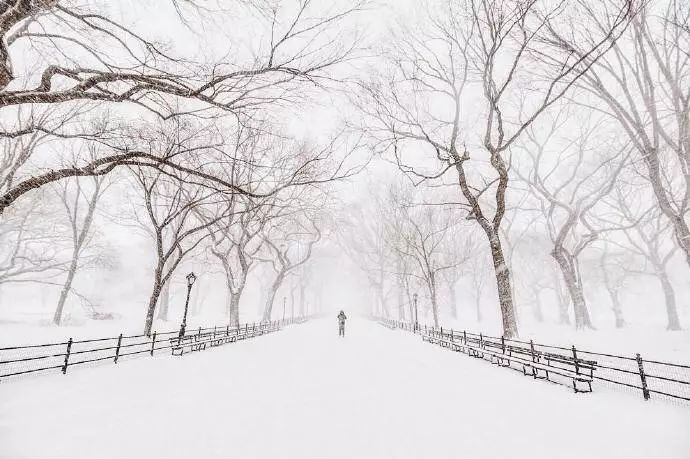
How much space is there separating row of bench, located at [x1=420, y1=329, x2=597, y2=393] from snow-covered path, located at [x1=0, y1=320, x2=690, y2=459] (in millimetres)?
389

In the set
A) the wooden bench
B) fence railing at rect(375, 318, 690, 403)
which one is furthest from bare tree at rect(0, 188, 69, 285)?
fence railing at rect(375, 318, 690, 403)

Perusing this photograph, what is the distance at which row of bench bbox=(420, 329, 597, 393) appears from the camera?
7.39m

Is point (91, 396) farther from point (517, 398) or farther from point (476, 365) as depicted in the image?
point (476, 365)

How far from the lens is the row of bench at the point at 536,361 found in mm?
7387

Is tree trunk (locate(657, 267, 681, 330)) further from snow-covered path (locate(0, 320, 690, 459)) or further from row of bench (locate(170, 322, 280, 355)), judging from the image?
row of bench (locate(170, 322, 280, 355))

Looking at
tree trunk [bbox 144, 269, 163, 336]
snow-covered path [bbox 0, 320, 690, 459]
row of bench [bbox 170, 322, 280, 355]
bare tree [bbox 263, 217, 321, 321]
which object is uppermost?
bare tree [bbox 263, 217, 321, 321]

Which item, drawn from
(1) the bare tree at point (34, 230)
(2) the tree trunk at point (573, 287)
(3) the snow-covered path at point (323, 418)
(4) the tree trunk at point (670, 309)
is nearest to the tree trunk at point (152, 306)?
(3) the snow-covered path at point (323, 418)

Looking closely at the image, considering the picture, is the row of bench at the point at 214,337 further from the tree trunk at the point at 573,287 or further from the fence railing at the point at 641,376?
the tree trunk at the point at 573,287

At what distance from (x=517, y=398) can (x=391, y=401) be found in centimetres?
272

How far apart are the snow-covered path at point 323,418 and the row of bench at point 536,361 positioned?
1.28ft

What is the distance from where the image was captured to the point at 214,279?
59.6 metres

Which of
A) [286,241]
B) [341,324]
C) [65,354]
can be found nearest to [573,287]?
[341,324]

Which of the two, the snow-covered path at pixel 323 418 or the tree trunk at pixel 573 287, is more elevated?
the tree trunk at pixel 573 287

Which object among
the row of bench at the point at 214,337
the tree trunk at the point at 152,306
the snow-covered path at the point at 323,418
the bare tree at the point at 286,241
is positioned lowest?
the row of bench at the point at 214,337
